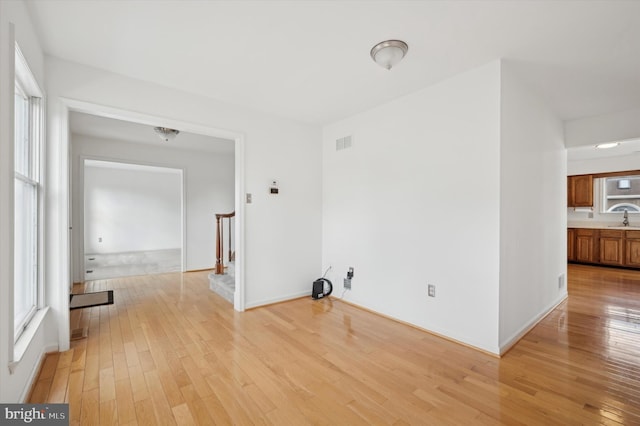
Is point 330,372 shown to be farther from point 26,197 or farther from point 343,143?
point 343,143

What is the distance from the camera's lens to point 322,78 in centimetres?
283

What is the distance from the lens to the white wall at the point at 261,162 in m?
2.56

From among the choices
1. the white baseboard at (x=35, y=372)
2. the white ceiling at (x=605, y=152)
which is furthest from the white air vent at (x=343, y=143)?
the white ceiling at (x=605, y=152)

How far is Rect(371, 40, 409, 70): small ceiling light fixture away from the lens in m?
2.19

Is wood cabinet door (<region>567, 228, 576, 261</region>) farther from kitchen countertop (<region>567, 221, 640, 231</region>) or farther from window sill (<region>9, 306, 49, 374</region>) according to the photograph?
window sill (<region>9, 306, 49, 374</region>)

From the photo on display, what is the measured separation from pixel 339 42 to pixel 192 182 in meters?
4.83

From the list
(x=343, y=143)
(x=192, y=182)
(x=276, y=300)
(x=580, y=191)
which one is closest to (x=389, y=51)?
(x=343, y=143)

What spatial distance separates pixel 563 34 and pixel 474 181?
1224 mm

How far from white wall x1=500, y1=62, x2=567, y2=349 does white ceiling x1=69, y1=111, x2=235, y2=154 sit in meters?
4.41

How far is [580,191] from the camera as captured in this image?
6574 millimetres

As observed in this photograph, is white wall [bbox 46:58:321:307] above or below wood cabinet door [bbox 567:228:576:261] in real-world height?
above

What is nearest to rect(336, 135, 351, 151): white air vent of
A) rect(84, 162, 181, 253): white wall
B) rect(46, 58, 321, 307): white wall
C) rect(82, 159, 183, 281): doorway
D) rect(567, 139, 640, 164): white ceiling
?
rect(46, 58, 321, 307): white wall

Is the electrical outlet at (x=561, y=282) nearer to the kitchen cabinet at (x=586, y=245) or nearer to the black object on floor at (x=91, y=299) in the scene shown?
the kitchen cabinet at (x=586, y=245)

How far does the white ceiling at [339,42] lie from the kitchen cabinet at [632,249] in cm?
438
